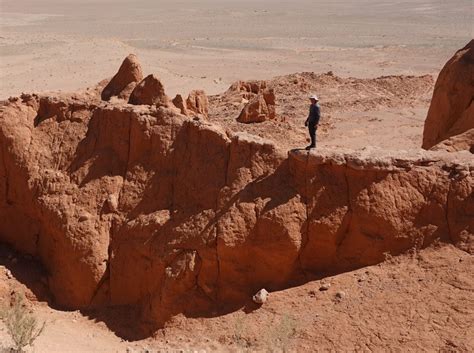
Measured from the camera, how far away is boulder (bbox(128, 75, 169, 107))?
1083 cm

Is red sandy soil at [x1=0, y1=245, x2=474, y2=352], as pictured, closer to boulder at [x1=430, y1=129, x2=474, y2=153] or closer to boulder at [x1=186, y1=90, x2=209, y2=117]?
boulder at [x1=430, y1=129, x2=474, y2=153]

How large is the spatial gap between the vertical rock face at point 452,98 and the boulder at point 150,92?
213 inches

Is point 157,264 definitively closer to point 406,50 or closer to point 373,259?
point 373,259

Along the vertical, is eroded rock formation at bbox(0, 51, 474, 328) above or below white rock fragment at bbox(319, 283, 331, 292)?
above

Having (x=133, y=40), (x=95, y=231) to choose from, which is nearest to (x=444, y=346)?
(x=95, y=231)

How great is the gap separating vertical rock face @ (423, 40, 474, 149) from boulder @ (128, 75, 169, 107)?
5421mm

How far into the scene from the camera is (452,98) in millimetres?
12719

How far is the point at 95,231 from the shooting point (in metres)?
9.34

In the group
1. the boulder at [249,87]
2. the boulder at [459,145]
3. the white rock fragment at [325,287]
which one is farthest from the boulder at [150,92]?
the boulder at [249,87]

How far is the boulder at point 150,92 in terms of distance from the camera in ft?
35.5

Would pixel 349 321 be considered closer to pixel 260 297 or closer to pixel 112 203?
pixel 260 297

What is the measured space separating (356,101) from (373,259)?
17.0m

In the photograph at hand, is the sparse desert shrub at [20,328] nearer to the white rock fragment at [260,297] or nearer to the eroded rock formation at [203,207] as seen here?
the eroded rock formation at [203,207]

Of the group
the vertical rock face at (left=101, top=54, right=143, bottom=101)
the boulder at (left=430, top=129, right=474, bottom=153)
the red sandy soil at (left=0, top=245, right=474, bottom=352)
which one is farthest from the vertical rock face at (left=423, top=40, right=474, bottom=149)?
the vertical rock face at (left=101, top=54, right=143, bottom=101)
